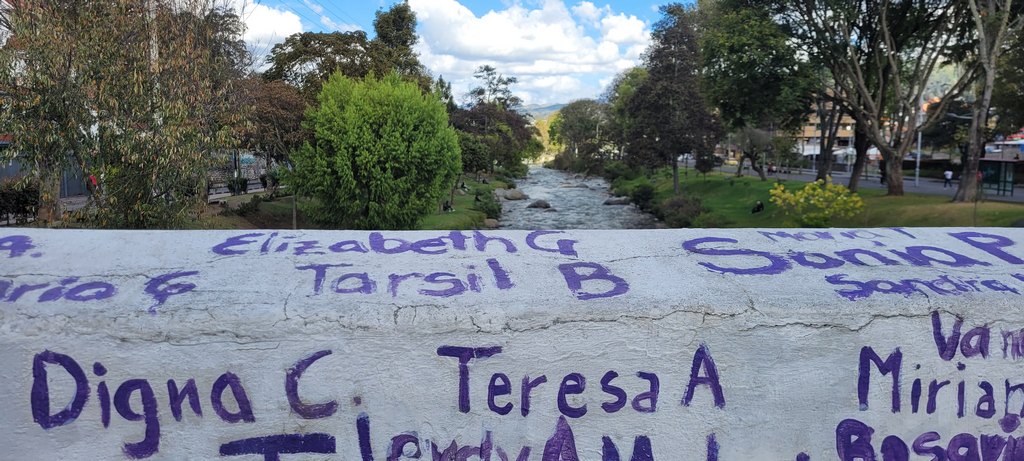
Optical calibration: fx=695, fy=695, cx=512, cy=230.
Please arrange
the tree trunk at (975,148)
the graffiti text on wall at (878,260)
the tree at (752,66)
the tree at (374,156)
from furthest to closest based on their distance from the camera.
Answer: the tree at (752,66)
the tree trunk at (975,148)
the tree at (374,156)
the graffiti text on wall at (878,260)

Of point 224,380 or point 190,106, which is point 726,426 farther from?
point 190,106

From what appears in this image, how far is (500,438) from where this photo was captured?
3.47 meters

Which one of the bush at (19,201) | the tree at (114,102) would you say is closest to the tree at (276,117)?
the bush at (19,201)

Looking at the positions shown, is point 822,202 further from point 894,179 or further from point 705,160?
point 705,160

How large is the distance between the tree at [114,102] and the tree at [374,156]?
23.4 ft

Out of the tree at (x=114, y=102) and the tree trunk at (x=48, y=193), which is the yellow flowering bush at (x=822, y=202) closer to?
the tree at (x=114, y=102)

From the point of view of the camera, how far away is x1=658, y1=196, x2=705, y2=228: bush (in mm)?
33844

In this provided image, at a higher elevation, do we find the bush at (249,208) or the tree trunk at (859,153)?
the tree trunk at (859,153)

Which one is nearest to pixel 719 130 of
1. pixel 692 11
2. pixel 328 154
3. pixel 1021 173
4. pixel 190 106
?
pixel 692 11

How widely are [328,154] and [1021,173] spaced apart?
39.1m

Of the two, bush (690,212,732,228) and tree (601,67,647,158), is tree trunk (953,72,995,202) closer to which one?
bush (690,212,732,228)

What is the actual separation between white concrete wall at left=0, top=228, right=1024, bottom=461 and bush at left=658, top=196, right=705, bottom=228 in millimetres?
29733

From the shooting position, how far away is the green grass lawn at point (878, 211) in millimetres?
21817

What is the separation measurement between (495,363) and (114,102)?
30.8ft
